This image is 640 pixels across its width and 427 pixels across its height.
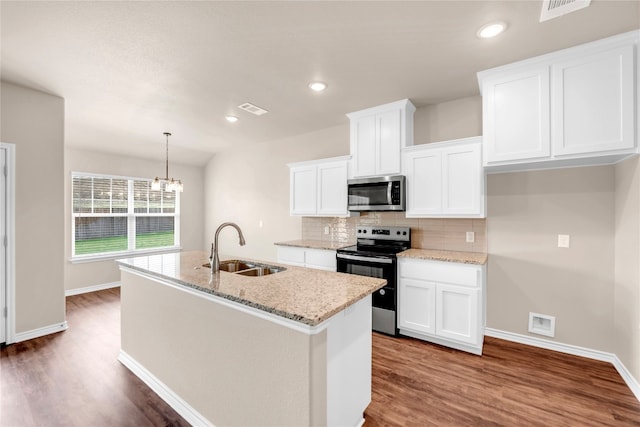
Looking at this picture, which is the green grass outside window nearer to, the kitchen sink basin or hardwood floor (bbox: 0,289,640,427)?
hardwood floor (bbox: 0,289,640,427)

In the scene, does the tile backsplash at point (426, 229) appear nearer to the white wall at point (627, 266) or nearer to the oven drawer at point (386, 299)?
the oven drawer at point (386, 299)

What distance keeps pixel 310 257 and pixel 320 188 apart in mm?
965

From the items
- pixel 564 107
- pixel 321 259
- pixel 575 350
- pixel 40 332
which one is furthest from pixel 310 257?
pixel 40 332

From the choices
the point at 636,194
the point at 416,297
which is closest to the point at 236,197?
the point at 416,297

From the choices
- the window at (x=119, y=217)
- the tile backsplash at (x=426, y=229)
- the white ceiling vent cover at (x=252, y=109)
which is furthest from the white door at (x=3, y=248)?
the tile backsplash at (x=426, y=229)

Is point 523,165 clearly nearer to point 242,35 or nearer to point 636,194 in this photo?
point 636,194

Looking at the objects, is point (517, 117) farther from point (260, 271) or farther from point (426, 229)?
point (260, 271)

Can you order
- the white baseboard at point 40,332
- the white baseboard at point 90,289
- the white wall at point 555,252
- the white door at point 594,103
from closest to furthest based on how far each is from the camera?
1. the white door at point 594,103
2. the white wall at point 555,252
3. the white baseboard at point 40,332
4. the white baseboard at point 90,289

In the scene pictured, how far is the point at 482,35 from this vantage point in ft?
6.83

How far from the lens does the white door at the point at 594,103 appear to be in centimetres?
206

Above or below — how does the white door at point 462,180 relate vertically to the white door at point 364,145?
below

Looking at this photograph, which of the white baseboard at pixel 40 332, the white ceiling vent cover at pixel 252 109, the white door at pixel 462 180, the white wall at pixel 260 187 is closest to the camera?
the white door at pixel 462 180

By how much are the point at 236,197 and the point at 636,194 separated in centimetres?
538

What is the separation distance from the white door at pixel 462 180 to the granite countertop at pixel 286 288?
1593mm
